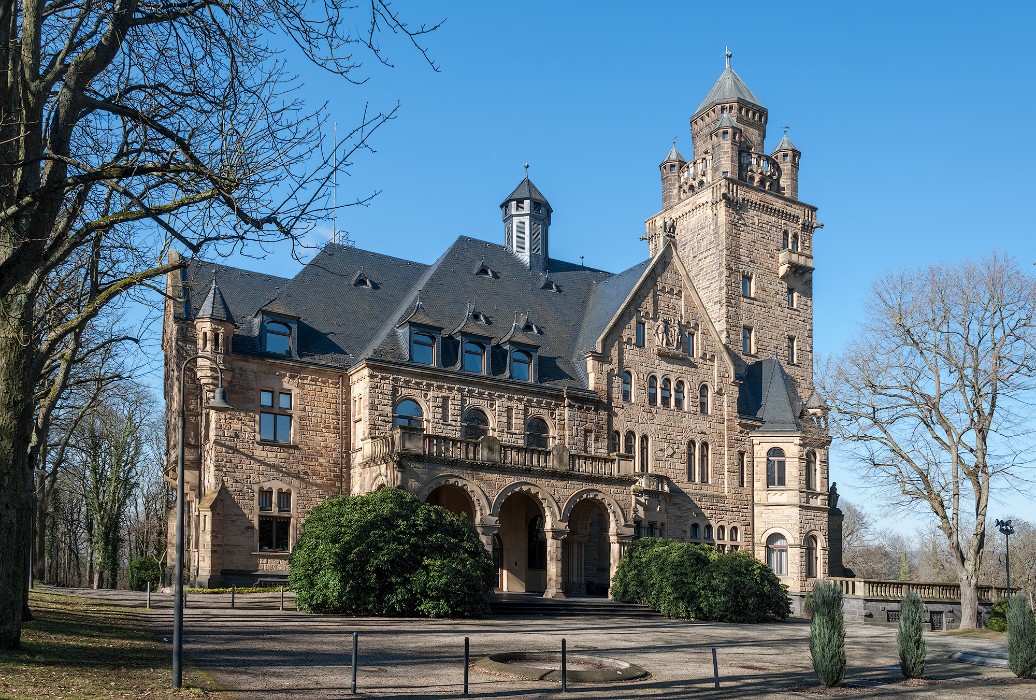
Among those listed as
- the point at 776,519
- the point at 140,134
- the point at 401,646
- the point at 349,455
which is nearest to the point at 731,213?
the point at 776,519

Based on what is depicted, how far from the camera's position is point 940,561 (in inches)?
A: 3664

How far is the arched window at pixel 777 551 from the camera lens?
46062mm

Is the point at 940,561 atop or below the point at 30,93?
below

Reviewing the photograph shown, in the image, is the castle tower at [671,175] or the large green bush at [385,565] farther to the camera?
the castle tower at [671,175]

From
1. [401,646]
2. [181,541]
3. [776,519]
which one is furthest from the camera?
[776,519]

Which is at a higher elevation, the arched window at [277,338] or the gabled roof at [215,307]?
the gabled roof at [215,307]

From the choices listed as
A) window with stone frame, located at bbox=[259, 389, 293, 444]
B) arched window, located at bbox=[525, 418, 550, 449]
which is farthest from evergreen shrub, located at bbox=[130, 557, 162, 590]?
arched window, located at bbox=[525, 418, 550, 449]

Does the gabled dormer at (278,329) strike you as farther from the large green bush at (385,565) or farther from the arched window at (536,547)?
the arched window at (536,547)

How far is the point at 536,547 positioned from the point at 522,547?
648mm

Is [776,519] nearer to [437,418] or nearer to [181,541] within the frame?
[437,418]

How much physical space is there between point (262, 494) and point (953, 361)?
26.6 metres

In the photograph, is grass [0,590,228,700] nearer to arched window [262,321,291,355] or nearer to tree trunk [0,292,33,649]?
tree trunk [0,292,33,649]

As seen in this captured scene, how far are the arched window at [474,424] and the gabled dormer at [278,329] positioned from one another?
23.2ft

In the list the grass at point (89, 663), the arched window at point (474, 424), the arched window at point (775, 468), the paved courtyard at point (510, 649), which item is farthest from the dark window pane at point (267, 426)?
the arched window at point (775, 468)
